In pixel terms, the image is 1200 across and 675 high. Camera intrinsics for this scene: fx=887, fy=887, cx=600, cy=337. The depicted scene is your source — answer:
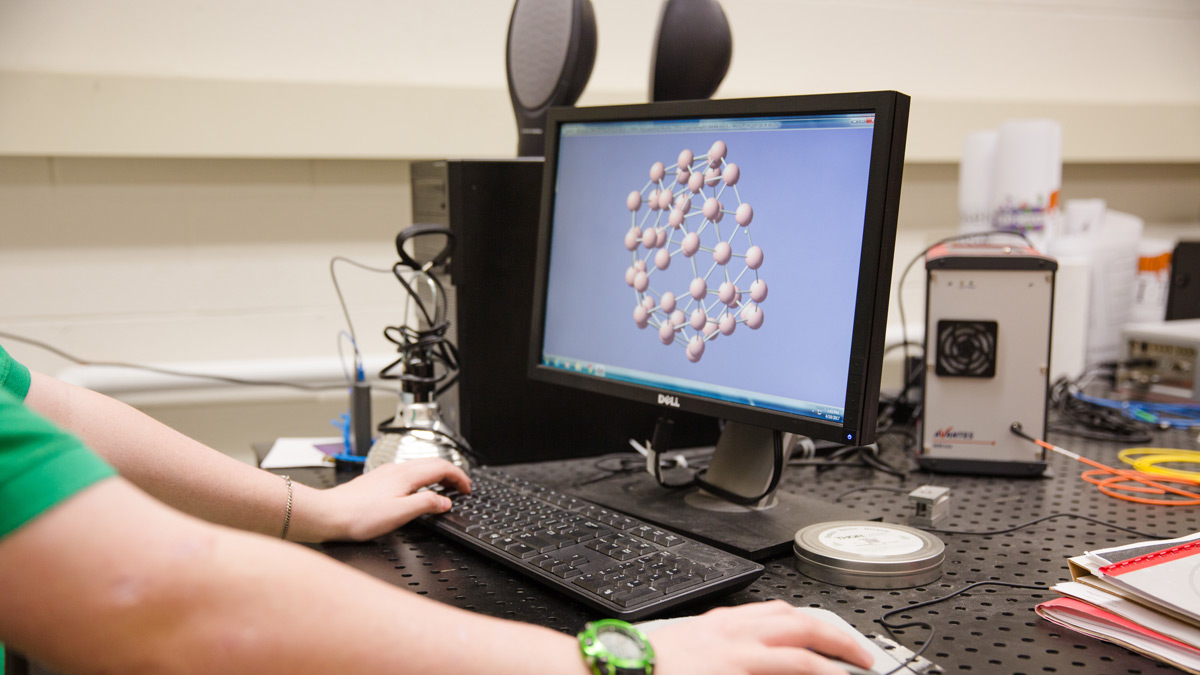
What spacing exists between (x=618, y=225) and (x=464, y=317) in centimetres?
27

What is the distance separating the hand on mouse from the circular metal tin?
185 millimetres

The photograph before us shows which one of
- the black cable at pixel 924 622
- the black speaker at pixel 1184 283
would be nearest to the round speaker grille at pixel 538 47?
the black cable at pixel 924 622

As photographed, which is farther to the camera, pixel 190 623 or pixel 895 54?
pixel 895 54

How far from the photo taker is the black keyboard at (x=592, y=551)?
667 mm

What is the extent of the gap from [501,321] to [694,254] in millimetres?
348

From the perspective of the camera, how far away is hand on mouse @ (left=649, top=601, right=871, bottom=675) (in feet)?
1.70

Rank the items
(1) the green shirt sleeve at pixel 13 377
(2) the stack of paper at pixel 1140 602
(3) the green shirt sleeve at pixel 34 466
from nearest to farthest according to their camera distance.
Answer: (3) the green shirt sleeve at pixel 34 466, (2) the stack of paper at pixel 1140 602, (1) the green shirt sleeve at pixel 13 377

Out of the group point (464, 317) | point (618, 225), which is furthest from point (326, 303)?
point (618, 225)

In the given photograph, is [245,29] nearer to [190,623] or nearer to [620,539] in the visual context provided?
[620,539]

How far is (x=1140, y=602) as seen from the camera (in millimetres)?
631

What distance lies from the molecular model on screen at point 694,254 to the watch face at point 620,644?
1.27 feet

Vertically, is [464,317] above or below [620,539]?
above

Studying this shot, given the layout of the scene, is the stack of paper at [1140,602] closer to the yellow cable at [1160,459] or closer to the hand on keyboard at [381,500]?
the yellow cable at [1160,459]

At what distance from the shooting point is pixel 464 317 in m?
1.13
